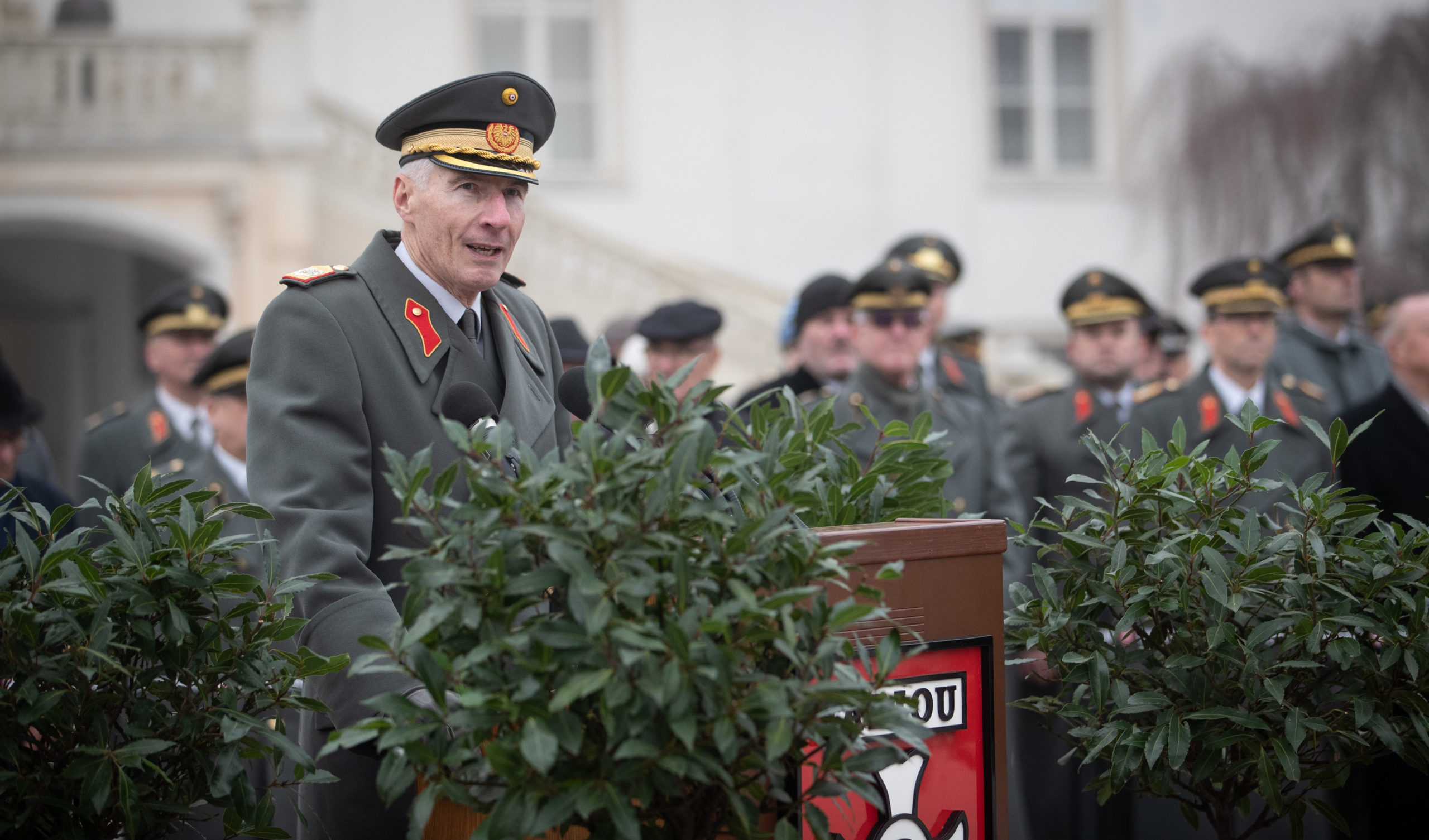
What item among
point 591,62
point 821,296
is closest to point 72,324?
point 591,62

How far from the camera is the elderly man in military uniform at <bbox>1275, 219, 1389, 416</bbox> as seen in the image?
19.7 ft

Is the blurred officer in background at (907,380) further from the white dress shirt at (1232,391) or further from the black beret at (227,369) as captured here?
the black beret at (227,369)

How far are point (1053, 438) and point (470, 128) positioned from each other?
3.63m

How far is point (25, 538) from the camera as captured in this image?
185cm

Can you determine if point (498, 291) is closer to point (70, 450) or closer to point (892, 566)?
point (892, 566)

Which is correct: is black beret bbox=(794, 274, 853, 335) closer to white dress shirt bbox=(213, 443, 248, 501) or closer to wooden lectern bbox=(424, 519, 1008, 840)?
white dress shirt bbox=(213, 443, 248, 501)

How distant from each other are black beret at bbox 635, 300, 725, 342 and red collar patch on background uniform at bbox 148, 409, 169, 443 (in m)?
1.87

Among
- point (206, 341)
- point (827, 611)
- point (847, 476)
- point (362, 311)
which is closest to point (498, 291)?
point (362, 311)

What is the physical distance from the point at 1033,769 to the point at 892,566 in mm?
3894

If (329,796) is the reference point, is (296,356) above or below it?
above

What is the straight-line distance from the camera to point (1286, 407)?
4.97 metres

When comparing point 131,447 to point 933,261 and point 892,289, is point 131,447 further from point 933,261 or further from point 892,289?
point 933,261

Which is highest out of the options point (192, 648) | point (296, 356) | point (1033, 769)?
point (296, 356)

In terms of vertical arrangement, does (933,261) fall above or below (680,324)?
above
